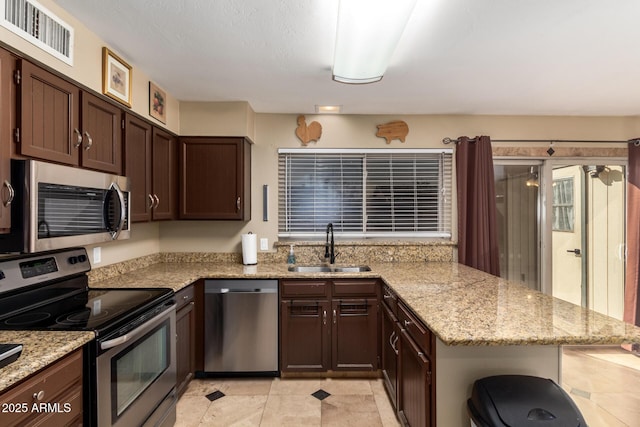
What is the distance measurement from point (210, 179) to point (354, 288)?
1.63 metres

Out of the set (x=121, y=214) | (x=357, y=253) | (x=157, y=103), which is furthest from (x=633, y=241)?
(x=157, y=103)

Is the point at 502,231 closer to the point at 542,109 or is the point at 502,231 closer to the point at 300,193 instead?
the point at 542,109

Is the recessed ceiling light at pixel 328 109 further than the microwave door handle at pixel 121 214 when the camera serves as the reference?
Yes

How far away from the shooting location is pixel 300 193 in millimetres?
3391

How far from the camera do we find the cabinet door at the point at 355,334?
273cm

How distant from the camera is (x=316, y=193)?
339cm

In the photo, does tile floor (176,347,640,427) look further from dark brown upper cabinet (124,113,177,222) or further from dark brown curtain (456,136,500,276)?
dark brown upper cabinet (124,113,177,222)

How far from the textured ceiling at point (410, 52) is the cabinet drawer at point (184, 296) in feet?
5.34

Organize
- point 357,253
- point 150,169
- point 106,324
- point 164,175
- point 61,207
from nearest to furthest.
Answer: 1. point 106,324
2. point 61,207
3. point 150,169
4. point 164,175
5. point 357,253

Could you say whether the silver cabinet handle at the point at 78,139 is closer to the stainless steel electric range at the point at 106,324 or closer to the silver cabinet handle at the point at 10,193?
the silver cabinet handle at the point at 10,193

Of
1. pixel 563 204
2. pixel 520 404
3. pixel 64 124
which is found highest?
pixel 64 124

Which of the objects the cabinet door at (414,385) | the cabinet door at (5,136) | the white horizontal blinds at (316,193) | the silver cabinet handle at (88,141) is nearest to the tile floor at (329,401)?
the cabinet door at (414,385)

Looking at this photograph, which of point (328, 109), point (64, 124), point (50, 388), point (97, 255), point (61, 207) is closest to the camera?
point (50, 388)

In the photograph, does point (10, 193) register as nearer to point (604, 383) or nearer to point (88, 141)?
point (88, 141)
